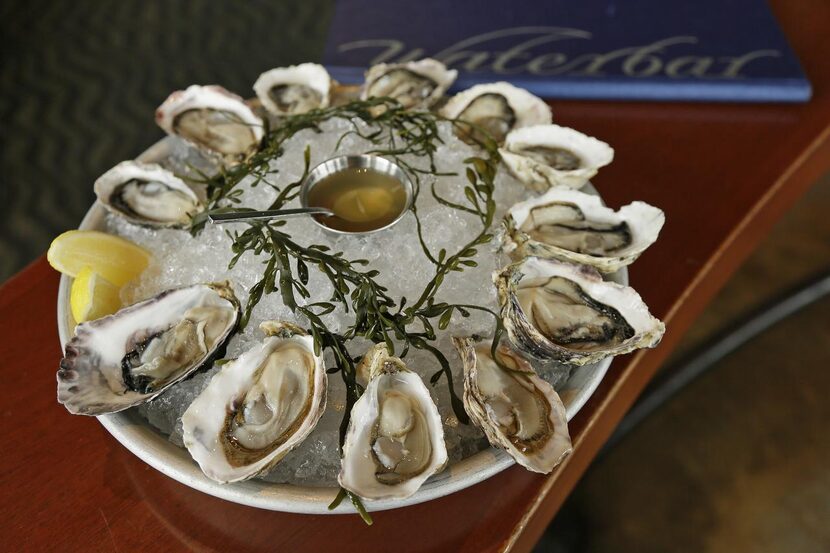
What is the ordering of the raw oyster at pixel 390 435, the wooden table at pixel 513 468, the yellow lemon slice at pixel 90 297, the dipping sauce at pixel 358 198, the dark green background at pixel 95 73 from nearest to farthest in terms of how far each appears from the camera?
the raw oyster at pixel 390 435
the wooden table at pixel 513 468
the yellow lemon slice at pixel 90 297
the dipping sauce at pixel 358 198
the dark green background at pixel 95 73

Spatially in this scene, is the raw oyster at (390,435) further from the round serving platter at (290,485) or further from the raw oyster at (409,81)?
the raw oyster at (409,81)

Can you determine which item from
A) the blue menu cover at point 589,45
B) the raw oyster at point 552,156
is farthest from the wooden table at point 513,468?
the raw oyster at point 552,156

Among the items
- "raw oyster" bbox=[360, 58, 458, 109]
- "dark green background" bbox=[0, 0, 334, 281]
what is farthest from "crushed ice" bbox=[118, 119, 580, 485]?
"dark green background" bbox=[0, 0, 334, 281]

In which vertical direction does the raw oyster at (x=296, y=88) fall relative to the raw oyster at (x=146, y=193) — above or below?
above

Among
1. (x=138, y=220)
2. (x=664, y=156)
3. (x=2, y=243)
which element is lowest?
(x=2, y=243)

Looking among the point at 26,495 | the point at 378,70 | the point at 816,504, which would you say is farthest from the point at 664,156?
the point at 26,495

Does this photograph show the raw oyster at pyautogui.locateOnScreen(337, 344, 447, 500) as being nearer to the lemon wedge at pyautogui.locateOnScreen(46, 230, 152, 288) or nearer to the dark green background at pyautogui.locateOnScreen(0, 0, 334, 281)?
the lemon wedge at pyautogui.locateOnScreen(46, 230, 152, 288)

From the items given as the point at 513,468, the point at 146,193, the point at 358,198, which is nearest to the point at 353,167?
the point at 358,198

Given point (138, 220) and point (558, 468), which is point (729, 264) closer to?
point (558, 468)
